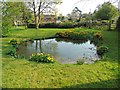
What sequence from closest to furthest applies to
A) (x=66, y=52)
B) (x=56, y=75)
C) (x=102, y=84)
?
1. (x=102, y=84)
2. (x=56, y=75)
3. (x=66, y=52)

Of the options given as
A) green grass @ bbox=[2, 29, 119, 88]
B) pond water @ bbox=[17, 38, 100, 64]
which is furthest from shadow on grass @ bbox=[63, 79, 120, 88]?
pond water @ bbox=[17, 38, 100, 64]

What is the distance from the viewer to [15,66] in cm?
690

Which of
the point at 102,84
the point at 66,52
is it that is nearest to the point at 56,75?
the point at 102,84

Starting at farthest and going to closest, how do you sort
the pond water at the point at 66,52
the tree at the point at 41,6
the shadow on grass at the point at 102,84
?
the tree at the point at 41,6 < the pond water at the point at 66,52 < the shadow on grass at the point at 102,84

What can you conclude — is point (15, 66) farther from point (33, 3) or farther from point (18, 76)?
point (33, 3)

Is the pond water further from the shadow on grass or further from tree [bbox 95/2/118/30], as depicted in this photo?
tree [bbox 95/2/118/30]

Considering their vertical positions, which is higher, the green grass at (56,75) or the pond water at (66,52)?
the green grass at (56,75)

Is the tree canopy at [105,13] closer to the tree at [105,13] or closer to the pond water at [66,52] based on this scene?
the tree at [105,13]

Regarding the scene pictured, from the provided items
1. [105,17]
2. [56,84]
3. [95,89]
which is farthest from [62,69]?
[105,17]

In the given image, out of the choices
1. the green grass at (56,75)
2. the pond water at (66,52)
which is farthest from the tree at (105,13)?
the green grass at (56,75)

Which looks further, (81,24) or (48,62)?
(81,24)

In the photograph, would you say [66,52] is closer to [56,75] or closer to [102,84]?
[56,75]

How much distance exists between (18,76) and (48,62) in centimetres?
201

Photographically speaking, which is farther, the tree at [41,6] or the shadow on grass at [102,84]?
the tree at [41,6]
